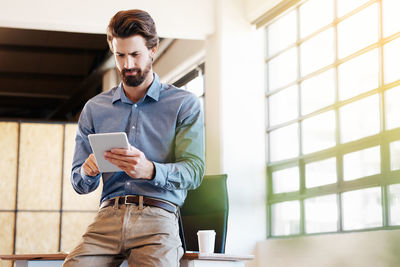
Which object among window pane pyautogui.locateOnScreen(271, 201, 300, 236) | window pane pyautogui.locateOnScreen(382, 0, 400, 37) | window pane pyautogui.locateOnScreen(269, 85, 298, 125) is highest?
window pane pyautogui.locateOnScreen(382, 0, 400, 37)

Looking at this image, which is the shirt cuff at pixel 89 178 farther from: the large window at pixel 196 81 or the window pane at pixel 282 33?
the large window at pixel 196 81

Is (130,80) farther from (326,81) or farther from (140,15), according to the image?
(326,81)

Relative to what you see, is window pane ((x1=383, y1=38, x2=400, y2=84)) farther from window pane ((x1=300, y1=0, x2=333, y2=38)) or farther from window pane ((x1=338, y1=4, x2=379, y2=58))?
window pane ((x1=300, y1=0, x2=333, y2=38))

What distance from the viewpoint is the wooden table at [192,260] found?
215cm

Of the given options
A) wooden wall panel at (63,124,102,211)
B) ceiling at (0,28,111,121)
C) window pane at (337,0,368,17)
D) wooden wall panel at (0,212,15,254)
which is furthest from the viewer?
ceiling at (0,28,111,121)

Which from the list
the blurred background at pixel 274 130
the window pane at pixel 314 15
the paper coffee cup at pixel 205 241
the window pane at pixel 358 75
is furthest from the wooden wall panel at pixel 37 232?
the paper coffee cup at pixel 205 241

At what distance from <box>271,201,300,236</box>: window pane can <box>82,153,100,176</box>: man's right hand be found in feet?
10.3

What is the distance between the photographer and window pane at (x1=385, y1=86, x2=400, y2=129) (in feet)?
12.4

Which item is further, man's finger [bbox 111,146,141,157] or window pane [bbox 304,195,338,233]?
window pane [bbox 304,195,338,233]

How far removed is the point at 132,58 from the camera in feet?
6.84

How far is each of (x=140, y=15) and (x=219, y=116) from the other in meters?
3.30

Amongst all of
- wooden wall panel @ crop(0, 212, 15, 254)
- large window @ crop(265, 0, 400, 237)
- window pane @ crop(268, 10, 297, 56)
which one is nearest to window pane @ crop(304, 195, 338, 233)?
large window @ crop(265, 0, 400, 237)

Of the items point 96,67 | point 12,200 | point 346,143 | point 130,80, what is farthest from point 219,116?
point 96,67

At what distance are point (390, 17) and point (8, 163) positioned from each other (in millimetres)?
4276
